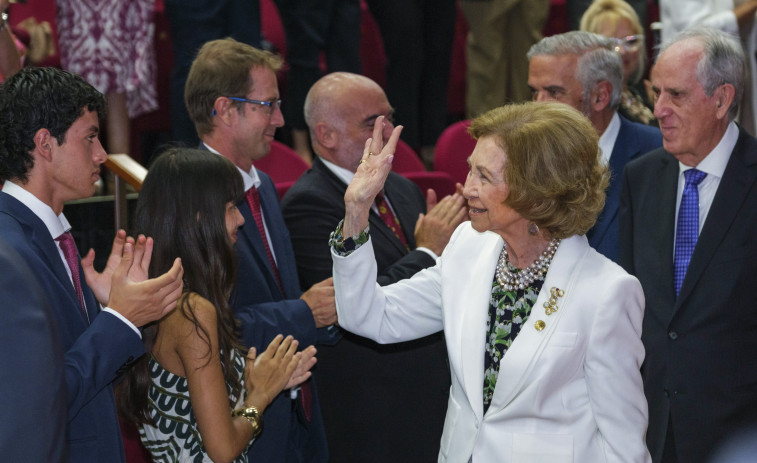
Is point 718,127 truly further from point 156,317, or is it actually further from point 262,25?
point 262,25

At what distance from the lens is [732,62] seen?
11.7ft

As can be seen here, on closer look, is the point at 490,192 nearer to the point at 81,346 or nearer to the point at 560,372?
the point at 560,372

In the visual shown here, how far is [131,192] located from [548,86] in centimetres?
246

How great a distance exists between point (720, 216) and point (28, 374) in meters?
2.33

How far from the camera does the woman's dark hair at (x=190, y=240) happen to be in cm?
297

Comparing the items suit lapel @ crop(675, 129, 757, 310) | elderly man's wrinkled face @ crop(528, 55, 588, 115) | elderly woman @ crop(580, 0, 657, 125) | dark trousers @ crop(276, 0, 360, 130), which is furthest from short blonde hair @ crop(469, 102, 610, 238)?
dark trousers @ crop(276, 0, 360, 130)

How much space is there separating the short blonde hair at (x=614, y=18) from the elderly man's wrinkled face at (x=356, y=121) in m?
2.15

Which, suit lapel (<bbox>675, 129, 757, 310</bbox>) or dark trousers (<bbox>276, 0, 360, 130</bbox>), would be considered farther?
dark trousers (<bbox>276, 0, 360, 130</bbox>)

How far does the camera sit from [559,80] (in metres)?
4.21

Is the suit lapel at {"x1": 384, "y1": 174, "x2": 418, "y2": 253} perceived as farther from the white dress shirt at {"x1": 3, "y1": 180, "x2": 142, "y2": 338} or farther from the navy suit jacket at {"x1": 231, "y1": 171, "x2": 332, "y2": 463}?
the white dress shirt at {"x1": 3, "y1": 180, "x2": 142, "y2": 338}

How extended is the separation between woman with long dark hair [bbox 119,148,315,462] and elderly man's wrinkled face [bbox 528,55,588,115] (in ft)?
5.51

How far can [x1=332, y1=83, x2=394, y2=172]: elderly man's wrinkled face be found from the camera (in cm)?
409

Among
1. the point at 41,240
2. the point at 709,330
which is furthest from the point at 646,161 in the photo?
the point at 41,240

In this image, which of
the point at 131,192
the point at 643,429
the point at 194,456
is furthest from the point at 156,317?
the point at 131,192
